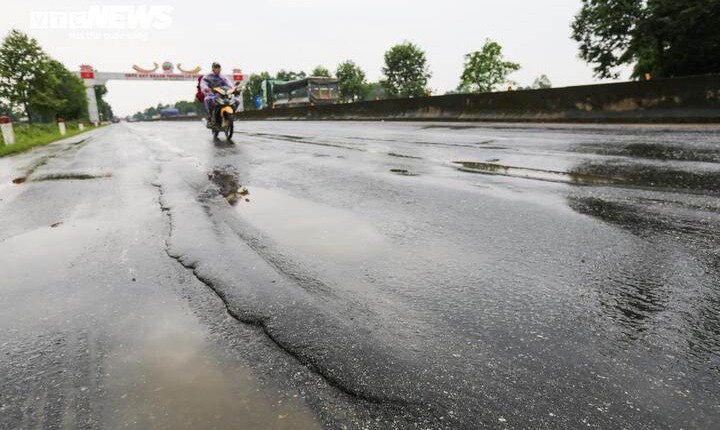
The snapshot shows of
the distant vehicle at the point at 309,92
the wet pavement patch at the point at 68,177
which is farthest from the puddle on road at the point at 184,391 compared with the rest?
the distant vehicle at the point at 309,92

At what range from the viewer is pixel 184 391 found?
1481 mm

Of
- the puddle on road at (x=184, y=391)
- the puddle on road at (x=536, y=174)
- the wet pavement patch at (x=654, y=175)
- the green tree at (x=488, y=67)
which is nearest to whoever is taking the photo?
the puddle on road at (x=184, y=391)

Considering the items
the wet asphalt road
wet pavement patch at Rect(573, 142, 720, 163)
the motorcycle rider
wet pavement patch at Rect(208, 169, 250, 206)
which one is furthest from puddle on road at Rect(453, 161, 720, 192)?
the motorcycle rider

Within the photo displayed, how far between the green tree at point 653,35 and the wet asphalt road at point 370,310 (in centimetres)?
3543

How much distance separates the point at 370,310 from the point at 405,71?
92.9 meters

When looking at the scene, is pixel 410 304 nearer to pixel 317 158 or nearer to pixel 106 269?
pixel 106 269

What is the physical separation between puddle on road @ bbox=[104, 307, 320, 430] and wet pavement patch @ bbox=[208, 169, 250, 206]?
2586 mm

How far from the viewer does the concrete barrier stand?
10609mm

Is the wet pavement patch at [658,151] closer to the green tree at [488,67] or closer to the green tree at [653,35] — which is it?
the green tree at [653,35]

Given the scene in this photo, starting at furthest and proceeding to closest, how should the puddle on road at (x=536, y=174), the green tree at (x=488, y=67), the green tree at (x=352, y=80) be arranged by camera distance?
the green tree at (x=352, y=80) < the green tree at (x=488, y=67) < the puddle on road at (x=536, y=174)

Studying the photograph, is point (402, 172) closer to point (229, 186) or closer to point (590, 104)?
point (229, 186)

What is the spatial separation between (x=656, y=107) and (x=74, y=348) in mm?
13687

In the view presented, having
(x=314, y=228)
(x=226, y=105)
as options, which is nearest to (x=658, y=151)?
(x=314, y=228)

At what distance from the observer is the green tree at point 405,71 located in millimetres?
87750
